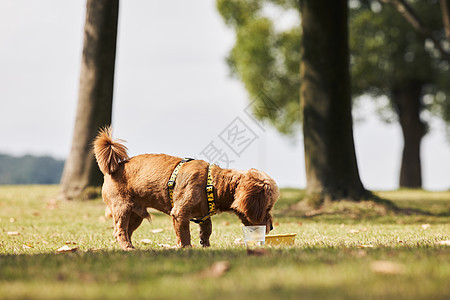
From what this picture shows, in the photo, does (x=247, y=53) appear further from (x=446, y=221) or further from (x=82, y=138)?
(x=446, y=221)

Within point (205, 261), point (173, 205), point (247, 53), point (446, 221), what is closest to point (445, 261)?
point (205, 261)

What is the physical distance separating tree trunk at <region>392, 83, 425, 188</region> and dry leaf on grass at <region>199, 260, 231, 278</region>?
2126cm

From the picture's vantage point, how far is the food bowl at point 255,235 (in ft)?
18.0

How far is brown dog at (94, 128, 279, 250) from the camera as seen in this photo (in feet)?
18.1

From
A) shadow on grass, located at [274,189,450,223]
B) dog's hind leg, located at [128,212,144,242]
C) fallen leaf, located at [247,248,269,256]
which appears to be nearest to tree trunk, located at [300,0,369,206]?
shadow on grass, located at [274,189,450,223]

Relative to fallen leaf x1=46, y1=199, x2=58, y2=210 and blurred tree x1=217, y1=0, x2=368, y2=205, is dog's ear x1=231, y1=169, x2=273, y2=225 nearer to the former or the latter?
blurred tree x1=217, y1=0, x2=368, y2=205

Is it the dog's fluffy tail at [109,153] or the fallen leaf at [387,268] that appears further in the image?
the dog's fluffy tail at [109,153]

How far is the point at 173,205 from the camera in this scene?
5.84m

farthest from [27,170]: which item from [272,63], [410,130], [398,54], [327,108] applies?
[398,54]

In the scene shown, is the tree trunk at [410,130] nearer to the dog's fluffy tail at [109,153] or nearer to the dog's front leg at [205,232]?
the dog's front leg at [205,232]

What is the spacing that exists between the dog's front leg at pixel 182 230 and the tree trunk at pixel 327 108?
6063 mm

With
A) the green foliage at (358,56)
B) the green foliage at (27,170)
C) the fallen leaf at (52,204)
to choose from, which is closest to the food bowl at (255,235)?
the fallen leaf at (52,204)

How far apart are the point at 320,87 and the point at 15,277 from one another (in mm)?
9033

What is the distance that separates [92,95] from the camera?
12.9 metres
